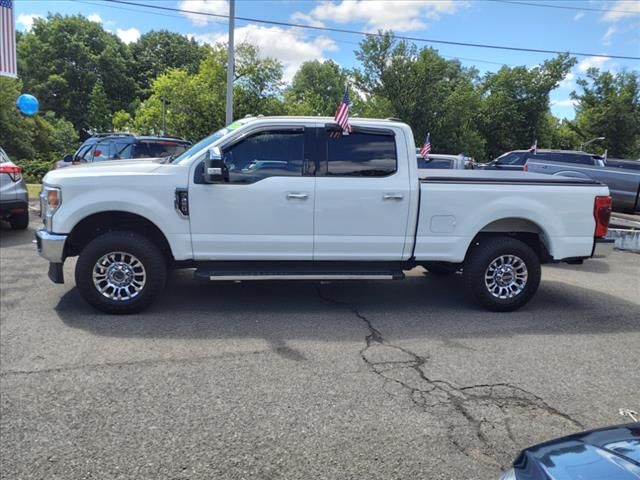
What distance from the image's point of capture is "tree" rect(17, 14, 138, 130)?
65125mm

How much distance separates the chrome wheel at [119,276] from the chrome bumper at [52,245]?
40 centimetres

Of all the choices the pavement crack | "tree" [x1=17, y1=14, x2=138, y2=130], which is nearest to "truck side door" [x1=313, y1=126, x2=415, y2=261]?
the pavement crack

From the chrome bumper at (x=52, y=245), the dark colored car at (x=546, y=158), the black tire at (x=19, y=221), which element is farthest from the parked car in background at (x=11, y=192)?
the dark colored car at (x=546, y=158)

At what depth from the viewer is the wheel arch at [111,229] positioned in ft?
18.7

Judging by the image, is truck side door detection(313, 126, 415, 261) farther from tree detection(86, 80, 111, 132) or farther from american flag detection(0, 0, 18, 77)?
tree detection(86, 80, 111, 132)

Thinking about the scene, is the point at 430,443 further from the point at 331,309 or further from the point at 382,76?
the point at 382,76

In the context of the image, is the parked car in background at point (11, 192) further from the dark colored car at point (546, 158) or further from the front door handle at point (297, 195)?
the dark colored car at point (546, 158)

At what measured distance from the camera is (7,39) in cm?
1188

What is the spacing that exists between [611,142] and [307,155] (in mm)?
53860

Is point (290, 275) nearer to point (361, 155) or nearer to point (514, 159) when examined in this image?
point (361, 155)

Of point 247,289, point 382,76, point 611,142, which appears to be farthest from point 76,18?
point 247,289

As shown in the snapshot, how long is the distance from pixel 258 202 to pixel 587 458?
13.9 ft

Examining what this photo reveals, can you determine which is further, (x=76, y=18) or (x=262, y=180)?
(x=76, y=18)

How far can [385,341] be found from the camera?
5.15m
